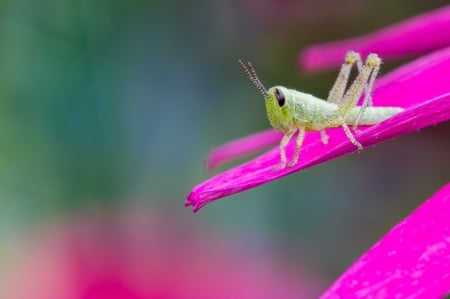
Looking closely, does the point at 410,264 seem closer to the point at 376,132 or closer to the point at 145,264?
the point at 376,132

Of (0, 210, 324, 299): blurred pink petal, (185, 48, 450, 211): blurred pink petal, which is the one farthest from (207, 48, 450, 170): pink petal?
(0, 210, 324, 299): blurred pink petal

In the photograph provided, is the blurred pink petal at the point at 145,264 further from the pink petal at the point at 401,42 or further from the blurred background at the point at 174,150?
the pink petal at the point at 401,42

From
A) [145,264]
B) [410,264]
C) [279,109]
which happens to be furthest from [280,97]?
[145,264]

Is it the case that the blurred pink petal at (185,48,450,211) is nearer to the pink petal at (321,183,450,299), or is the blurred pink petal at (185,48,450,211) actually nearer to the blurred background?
the pink petal at (321,183,450,299)

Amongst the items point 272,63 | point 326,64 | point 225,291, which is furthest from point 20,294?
point 326,64

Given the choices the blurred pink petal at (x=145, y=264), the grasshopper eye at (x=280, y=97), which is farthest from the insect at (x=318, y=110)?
the blurred pink petal at (x=145, y=264)

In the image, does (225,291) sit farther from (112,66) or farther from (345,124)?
(345,124)
